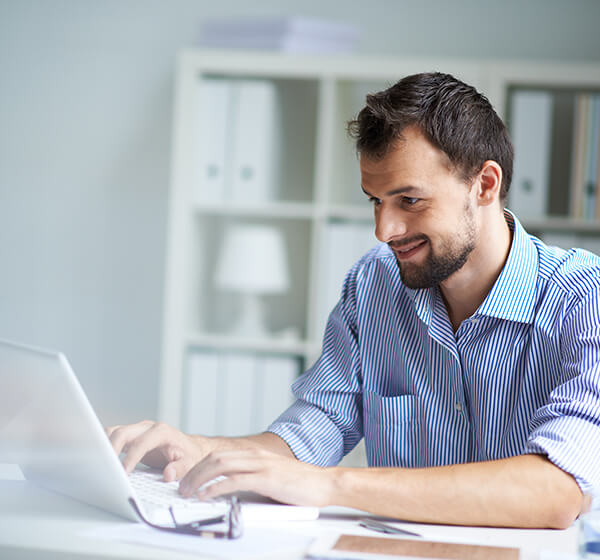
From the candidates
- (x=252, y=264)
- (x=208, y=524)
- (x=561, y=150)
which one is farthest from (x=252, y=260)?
(x=208, y=524)

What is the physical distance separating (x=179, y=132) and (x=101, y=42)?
27.4 inches

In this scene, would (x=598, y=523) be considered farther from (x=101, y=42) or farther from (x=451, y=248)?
(x=101, y=42)

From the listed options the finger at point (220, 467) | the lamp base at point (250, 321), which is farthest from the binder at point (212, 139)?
the finger at point (220, 467)

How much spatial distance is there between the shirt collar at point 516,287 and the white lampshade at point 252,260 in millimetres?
1216

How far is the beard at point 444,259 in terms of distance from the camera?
4.18 feet

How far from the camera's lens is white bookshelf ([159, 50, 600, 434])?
7.88ft

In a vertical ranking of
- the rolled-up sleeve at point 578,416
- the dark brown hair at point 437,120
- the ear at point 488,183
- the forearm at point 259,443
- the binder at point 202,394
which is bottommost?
the binder at point 202,394

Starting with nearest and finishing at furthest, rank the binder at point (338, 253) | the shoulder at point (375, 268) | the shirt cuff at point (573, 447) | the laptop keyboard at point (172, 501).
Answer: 1. the laptop keyboard at point (172, 501)
2. the shirt cuff at point (573, 447)
3. the shoulder at point (375, 268)
4. the binder at point (338, 253)

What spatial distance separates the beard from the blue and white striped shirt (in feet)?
0.22

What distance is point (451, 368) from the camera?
1.30m

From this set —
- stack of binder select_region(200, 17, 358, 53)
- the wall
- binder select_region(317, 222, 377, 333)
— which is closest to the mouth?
binder select_region(317, 222, 377, 333)

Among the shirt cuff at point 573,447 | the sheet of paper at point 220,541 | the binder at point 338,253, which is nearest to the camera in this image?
the sheet of paper at point 220,541

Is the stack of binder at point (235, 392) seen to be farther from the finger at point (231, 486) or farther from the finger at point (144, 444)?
the finger at point (231, 486)

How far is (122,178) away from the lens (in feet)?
9.57
